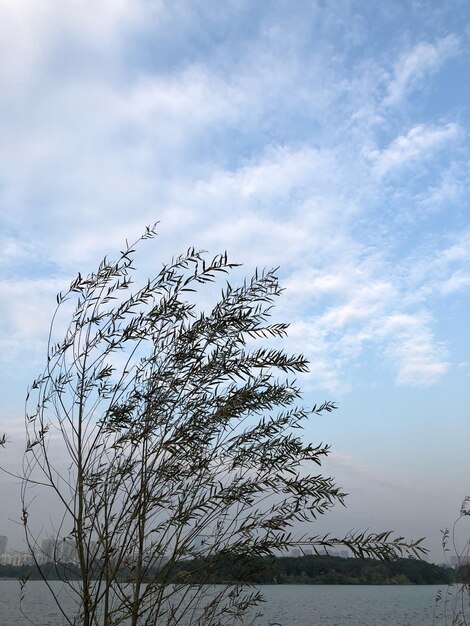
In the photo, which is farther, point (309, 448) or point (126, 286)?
point (126, 286)

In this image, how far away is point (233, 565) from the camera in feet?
11.1

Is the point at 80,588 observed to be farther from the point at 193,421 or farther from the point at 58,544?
the point at 193,421

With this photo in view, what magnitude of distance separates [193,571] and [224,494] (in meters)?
0.46

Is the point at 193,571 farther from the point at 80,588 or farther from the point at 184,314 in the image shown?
the point at 184,314

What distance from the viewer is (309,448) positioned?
3621 mm

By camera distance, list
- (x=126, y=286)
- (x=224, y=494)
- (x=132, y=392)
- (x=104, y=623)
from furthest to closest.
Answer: (x=126, y=286), (x=132, y=392), (x=224, y=494), (x=104, y=623)

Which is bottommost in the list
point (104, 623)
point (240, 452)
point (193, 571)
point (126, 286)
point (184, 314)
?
point (104, 623)

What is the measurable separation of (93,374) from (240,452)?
1.10 meters

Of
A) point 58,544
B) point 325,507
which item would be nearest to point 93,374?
point 58,544

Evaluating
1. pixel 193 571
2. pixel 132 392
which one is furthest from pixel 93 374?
Result: pixel 193 571

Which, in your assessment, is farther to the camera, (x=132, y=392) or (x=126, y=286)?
(x=126, y=286)

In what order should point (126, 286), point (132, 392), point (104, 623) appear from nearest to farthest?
point (104, 623) → point (132, 392) → point (126, 286)

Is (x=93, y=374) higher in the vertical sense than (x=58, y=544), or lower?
higher

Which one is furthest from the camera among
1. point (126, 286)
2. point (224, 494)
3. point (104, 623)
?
point (126, 286)
